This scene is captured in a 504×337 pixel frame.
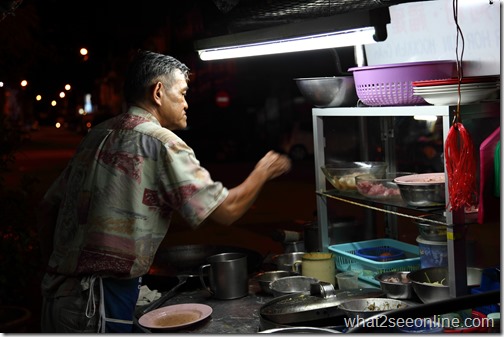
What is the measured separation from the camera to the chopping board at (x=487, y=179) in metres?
3.21

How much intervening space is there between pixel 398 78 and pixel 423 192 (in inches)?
27.2

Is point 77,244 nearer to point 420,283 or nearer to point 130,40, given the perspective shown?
point 420,283

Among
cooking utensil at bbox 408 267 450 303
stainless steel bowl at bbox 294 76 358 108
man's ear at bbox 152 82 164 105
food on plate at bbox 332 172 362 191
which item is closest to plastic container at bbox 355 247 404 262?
food on plate at bbox 332 172 362 191

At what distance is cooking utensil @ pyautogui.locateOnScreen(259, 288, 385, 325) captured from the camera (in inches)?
130

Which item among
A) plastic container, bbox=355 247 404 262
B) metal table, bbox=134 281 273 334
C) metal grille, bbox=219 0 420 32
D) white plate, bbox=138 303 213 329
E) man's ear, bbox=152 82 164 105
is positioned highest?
metal grille, bbox=219 0 420 32

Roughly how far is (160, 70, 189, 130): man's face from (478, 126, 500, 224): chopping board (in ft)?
4.88

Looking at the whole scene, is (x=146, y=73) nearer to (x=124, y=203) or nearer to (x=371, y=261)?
(x=124, y=203)

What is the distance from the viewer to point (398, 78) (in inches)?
146

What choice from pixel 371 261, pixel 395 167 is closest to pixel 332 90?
pixel 395 167

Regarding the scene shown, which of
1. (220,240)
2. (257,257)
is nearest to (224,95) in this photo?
(220,240)

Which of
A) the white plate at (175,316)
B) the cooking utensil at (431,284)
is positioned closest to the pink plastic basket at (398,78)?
the cooking utensil at (431,284)

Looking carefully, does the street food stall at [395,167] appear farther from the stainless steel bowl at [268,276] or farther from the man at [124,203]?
the man at [124,203]

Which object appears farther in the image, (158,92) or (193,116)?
(193,116)

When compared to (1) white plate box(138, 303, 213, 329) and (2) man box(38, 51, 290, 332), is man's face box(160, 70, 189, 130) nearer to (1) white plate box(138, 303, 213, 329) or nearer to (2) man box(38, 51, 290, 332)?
(2) man box(38, 51, 290, 332)
